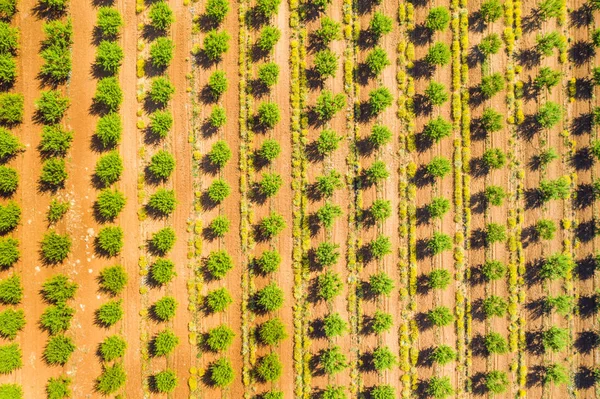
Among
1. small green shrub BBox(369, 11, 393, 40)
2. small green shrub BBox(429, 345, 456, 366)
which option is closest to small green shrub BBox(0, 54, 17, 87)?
small green shrub BBox(369, 11, 393, 40)

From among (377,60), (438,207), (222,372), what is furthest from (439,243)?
(222,372)

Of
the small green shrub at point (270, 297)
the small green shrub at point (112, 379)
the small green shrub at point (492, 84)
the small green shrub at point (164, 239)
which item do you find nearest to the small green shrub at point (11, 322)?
the small green shrub at point (112, 379)

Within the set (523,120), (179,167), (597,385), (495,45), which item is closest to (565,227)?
(523,120)

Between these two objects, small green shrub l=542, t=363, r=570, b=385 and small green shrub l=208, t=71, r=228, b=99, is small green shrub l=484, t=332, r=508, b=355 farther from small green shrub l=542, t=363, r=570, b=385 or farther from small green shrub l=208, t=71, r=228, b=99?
small green shrub l=208, t=71, r=228, b=99

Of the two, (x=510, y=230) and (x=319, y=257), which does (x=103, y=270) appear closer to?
(x=319, y=257)

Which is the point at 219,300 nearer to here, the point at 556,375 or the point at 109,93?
the point at 109,93
